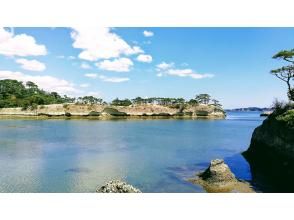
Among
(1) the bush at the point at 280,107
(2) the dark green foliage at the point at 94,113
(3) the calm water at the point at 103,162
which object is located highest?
(1) the bush at the point at 280,107

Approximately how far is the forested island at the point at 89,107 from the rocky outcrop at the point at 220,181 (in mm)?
74768

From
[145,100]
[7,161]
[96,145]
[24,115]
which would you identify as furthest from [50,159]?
[145,100]

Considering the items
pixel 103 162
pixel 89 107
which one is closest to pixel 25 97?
pixel 89 107

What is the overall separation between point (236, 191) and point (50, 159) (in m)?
15.5

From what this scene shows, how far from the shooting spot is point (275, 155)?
23688 mm

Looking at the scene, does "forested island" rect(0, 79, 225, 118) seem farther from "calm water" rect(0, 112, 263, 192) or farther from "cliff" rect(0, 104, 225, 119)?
"calm water" rect(0, 112, 263, 192)

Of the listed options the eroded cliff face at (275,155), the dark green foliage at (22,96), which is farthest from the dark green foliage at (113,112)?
the eroded cliff face at (275,155)

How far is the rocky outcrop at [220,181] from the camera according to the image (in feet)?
60.2

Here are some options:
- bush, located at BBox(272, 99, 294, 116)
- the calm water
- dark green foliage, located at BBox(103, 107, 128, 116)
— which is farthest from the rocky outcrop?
dark green foliage, located at BBox(103, 107, 128, 116)

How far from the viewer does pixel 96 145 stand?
3650 cm

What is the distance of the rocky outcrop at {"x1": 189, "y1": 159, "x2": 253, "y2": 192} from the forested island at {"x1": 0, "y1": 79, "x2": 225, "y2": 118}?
2944 inches

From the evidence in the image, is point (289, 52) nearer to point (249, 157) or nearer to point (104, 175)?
point (249, 157)

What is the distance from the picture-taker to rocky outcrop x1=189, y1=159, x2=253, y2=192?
1836cm

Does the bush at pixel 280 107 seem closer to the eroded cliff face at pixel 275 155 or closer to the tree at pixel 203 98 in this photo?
the eroded cliff face at pixel 275 155
